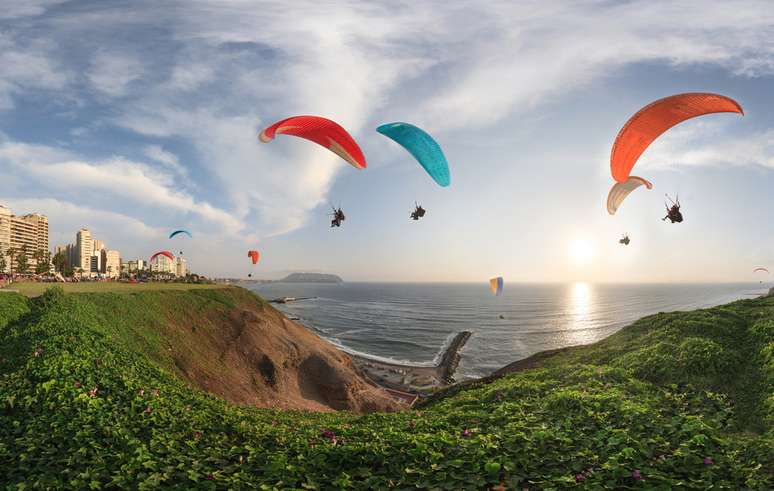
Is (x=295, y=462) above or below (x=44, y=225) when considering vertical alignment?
below

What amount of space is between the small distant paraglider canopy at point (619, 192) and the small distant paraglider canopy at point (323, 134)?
13068 millimetres

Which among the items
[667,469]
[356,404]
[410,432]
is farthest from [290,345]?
[667,469]

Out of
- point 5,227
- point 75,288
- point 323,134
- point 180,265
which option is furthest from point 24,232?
point 323,134

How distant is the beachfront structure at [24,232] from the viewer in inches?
4083

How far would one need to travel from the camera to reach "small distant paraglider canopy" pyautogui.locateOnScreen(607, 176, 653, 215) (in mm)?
17938

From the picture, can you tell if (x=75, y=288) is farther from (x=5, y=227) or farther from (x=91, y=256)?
(x=91, y=256)

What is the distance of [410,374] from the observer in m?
34.7

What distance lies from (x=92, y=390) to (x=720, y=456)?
11.0 meters

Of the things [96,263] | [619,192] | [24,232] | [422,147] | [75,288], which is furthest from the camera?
[96,263]

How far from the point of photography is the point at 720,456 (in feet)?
16.6

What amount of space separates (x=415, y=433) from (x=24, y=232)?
6331 inches

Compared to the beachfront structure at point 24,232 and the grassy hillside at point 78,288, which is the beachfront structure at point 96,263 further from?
the grassy hillside at point 78,288

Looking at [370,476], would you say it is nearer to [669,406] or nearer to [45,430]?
[45,430]

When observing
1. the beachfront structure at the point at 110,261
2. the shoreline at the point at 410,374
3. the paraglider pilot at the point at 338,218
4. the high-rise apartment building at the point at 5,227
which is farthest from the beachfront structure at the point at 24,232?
the paraglider pilot at the point at 338,218
